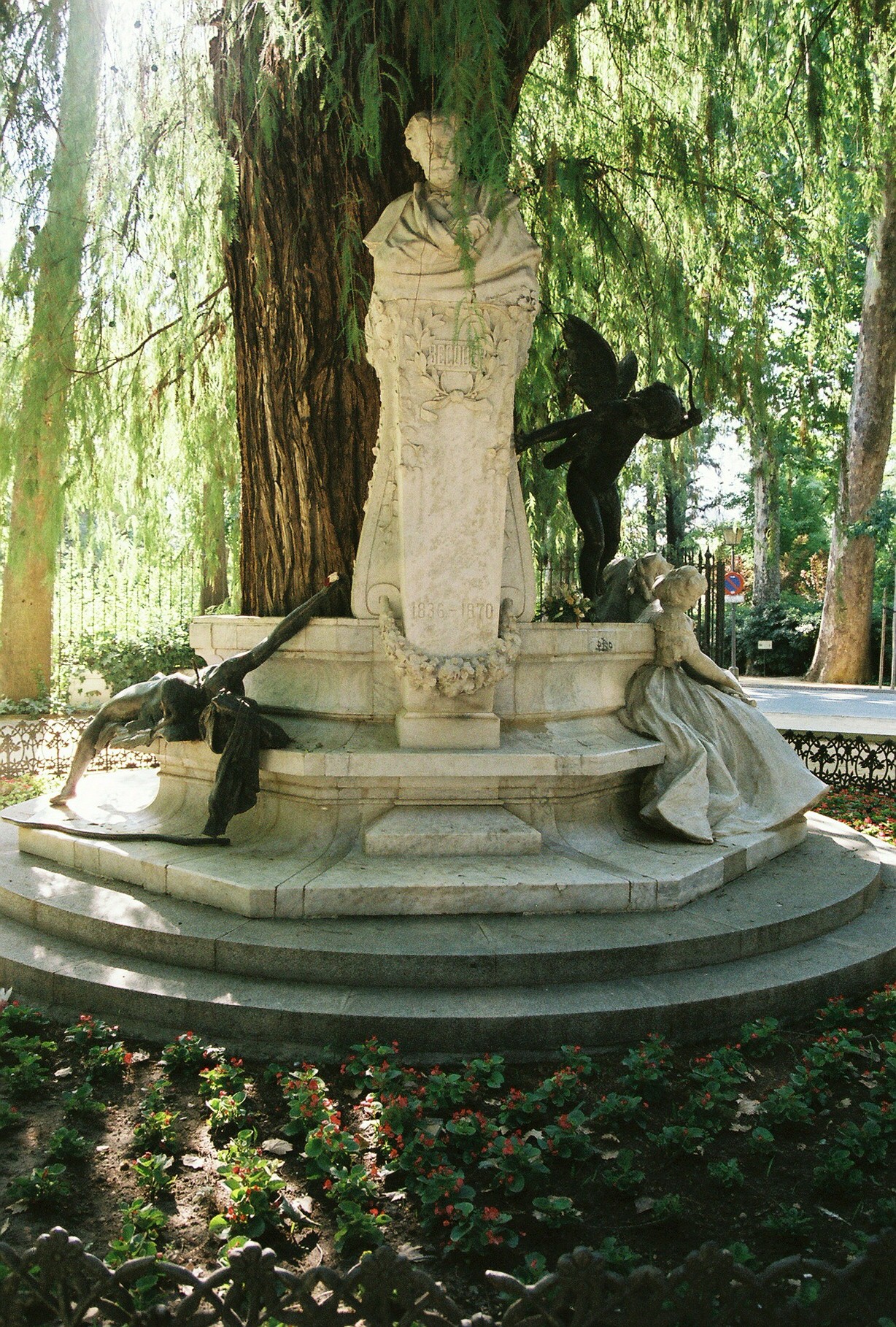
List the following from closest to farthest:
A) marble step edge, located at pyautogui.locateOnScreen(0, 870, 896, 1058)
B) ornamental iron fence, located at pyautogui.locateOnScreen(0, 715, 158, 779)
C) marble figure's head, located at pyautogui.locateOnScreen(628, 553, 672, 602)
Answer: marble step edge, located at pyautogui.locateOnScreen(0, 870, 896, 1058)
marble figure's head, located at pyautogui.locateOnScreen(628, 553, 672, 602)
ornamental iron fence, located at pyautogui.locateOnScreen(0, 715, 158, 779)

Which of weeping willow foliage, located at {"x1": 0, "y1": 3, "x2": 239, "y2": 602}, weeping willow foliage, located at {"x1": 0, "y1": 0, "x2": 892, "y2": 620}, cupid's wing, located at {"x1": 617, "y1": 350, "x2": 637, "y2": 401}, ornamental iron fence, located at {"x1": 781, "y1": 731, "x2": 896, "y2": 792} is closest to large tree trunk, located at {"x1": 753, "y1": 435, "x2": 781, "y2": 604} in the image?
ornamental iron fence, located at {"x1": 781, "y1": 731, "x2": 896, "y2": 792}

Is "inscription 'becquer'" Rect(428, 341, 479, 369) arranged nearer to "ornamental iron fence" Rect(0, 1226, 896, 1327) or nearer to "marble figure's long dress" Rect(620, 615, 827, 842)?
"marble figure's long dress" Rect(620, 615, 827, 842)

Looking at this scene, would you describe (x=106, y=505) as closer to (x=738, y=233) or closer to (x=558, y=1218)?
(x=738, y=233)

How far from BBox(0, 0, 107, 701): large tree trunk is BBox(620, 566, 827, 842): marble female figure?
3.72 meters

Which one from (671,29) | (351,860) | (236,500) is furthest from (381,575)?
(236,500)

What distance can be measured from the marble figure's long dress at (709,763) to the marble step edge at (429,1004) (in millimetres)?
1193

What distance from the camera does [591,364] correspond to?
636 centimetres

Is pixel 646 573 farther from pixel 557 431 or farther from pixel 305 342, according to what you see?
pixel 305 342

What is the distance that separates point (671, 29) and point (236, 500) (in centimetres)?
566

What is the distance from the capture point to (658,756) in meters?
5.54

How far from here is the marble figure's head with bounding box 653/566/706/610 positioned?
5910 millimetres

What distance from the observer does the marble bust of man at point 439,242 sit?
4883 millimetres

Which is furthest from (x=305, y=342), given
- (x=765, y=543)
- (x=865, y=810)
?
(x=765, y=543)

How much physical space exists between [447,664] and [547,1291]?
11.1 feet
